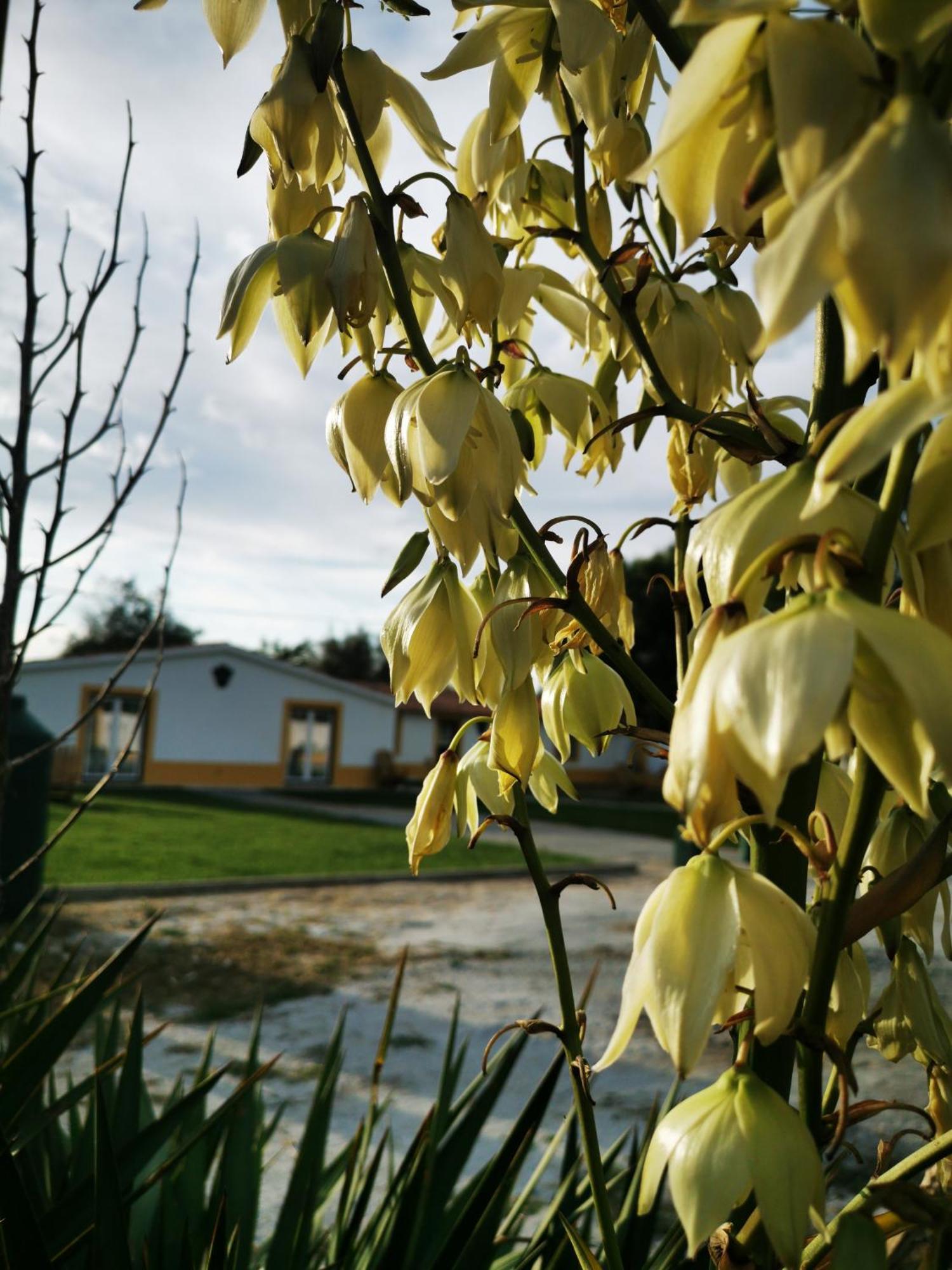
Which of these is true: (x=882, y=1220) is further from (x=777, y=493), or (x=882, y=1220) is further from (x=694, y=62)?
(x=694, y=62)

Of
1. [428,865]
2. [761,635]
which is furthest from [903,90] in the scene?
[428,865]

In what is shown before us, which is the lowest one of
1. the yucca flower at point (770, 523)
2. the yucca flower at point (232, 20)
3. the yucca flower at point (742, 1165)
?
the yucca flower at point (742, 1165)

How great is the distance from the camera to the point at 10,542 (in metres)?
1.24

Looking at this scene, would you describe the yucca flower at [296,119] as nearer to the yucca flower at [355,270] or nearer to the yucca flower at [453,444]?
the yucca flower at [355,270]

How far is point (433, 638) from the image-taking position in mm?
673

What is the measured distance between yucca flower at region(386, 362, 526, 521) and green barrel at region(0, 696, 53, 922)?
491 centimetres

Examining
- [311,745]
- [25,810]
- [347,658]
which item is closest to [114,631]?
[347,658]

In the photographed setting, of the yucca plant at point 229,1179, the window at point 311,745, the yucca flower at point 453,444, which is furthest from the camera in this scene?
the window at point 311,745

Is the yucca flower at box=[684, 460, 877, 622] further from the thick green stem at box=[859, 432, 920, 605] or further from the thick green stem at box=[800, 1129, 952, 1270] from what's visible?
the thick green stem at box=[800, 1129, 952, 1270]

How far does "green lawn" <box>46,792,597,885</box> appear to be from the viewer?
749 centimetres

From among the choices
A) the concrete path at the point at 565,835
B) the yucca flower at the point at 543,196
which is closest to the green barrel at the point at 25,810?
the yucca flower at the point at 543,196

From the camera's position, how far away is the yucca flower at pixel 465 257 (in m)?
0.62

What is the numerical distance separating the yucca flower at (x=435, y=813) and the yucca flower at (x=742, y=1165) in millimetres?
254

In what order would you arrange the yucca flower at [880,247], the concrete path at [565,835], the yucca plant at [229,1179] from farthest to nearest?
the concrete path at [565,835] → the yucca plant at [229,1179] → the yucca flower at [880,247]
